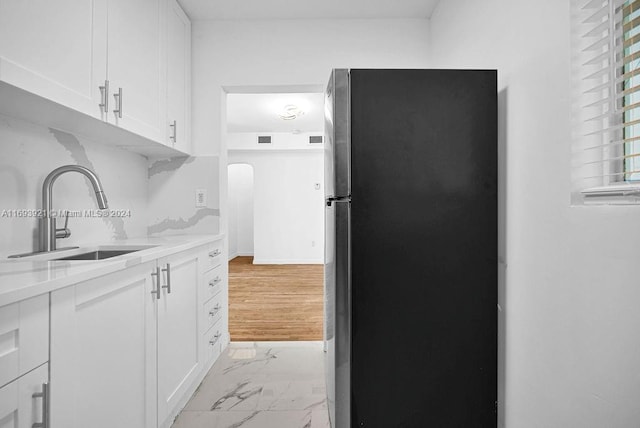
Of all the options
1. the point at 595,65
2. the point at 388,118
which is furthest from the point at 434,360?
the point at 595,65

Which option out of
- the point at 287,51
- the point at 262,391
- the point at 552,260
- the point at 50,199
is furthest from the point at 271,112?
the point at 552,260

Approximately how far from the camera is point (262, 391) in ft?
6.92

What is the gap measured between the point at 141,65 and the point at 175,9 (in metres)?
0.74

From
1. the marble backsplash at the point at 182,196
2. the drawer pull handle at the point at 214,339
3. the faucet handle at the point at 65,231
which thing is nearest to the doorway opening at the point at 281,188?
the drawer pull handle at the point at 214,339

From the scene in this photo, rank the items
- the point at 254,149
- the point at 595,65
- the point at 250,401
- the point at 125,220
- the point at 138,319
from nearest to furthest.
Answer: the point at 595,65 → the point at 138,319 → the point at 250,401 → the point at 125,220 → the point at 254,149

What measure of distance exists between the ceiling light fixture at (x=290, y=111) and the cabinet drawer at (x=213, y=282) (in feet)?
9.90

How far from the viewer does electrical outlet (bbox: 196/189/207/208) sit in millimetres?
2633

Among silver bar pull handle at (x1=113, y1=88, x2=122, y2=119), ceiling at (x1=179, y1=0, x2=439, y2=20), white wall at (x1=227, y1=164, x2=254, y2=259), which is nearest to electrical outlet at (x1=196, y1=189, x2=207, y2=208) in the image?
silver bar pull handle at (x1=113, y1=88, x2=122, y2=119)

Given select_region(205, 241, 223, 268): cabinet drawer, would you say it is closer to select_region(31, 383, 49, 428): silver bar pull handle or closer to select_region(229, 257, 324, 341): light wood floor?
select_region(229, 257, 324, 341): light wood floor

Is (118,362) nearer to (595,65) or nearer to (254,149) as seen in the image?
(595,65)

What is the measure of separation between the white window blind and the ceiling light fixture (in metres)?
4.10

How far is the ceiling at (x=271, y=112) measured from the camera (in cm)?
459

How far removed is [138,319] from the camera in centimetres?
137

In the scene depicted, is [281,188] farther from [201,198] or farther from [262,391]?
[262,391]
